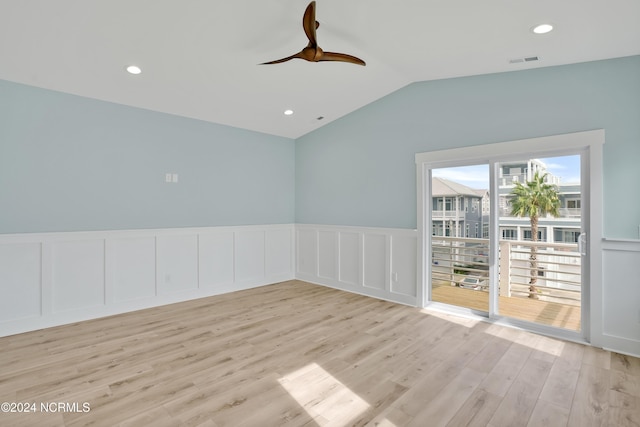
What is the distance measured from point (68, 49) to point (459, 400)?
14.9 feet

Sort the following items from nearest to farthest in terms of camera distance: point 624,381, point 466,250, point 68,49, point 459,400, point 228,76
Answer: point 459,400 → point 624,381 → point 68,49 → point 228,76 → point 466,250

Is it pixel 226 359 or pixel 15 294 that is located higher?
pixel 15 294

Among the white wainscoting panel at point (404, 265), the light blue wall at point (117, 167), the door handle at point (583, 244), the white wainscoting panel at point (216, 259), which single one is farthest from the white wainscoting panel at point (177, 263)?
the door handle at point (583, 244)

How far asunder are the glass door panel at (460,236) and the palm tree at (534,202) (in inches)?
12.7

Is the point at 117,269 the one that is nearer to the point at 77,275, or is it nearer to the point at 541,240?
the point at 77,275

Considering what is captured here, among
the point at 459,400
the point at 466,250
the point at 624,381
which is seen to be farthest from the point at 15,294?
the point at 624,381

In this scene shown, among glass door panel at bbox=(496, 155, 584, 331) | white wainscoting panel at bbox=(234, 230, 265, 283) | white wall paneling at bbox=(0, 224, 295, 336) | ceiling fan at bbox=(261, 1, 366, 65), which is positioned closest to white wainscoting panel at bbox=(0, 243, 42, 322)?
white wall paneling at bbox=(0, 224, 295, 336)

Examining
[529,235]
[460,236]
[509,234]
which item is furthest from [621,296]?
[460,236]

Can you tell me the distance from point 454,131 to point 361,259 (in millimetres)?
2321

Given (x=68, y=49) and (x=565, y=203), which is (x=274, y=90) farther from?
(x=565, y=203)

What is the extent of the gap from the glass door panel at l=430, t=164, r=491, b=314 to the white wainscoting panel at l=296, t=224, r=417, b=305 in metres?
0.34

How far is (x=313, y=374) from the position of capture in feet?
8.66

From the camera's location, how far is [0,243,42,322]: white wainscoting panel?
3.50m

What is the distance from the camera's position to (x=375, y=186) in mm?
4988
